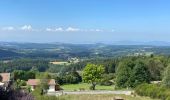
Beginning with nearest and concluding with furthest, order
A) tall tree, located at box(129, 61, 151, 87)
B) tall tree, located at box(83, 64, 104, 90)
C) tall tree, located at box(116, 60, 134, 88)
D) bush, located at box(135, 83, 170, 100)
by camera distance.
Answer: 1. bush, located at box(135, 83, 170, 100)
2. tall tree, located at box(129, 61, 151, 87)
3. tall tree, located at box(116, 60, 134, 88)
4. tall tree, located at box(83, 64, 104, 90)

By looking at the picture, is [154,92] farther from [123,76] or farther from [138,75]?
[138,75]

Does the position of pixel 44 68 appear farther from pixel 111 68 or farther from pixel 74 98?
pixel 74 98

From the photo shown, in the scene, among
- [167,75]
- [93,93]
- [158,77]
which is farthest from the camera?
[158,77]

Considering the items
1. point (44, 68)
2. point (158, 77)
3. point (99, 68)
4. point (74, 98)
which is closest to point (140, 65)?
point (99, 68)

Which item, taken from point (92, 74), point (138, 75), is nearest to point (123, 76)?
point (138, 75)

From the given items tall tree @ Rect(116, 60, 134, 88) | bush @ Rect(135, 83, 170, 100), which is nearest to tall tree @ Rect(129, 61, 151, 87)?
tall tree @ Rect(116, 60, 134, 88)

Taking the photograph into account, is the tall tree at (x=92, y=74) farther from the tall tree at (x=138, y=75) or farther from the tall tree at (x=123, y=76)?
the tall tree at (x=138, y=75)

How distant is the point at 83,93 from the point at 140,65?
18.1 metres

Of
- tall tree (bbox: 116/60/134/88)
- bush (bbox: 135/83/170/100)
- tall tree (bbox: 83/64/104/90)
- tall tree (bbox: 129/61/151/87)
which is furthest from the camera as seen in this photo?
tall tree (bbox: 83/64/104/90)

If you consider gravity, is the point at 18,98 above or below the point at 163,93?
above

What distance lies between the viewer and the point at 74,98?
Answer: 143ft

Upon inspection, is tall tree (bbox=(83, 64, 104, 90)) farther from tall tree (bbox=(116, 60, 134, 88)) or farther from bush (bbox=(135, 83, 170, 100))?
bush (bbox=(135, 83, 170, 100))

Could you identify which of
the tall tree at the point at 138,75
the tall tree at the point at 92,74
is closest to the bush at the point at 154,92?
the tall tree at the point at 138,75

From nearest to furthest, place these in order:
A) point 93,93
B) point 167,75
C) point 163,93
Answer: point 163,93 → point 93,93 → point 167,75
